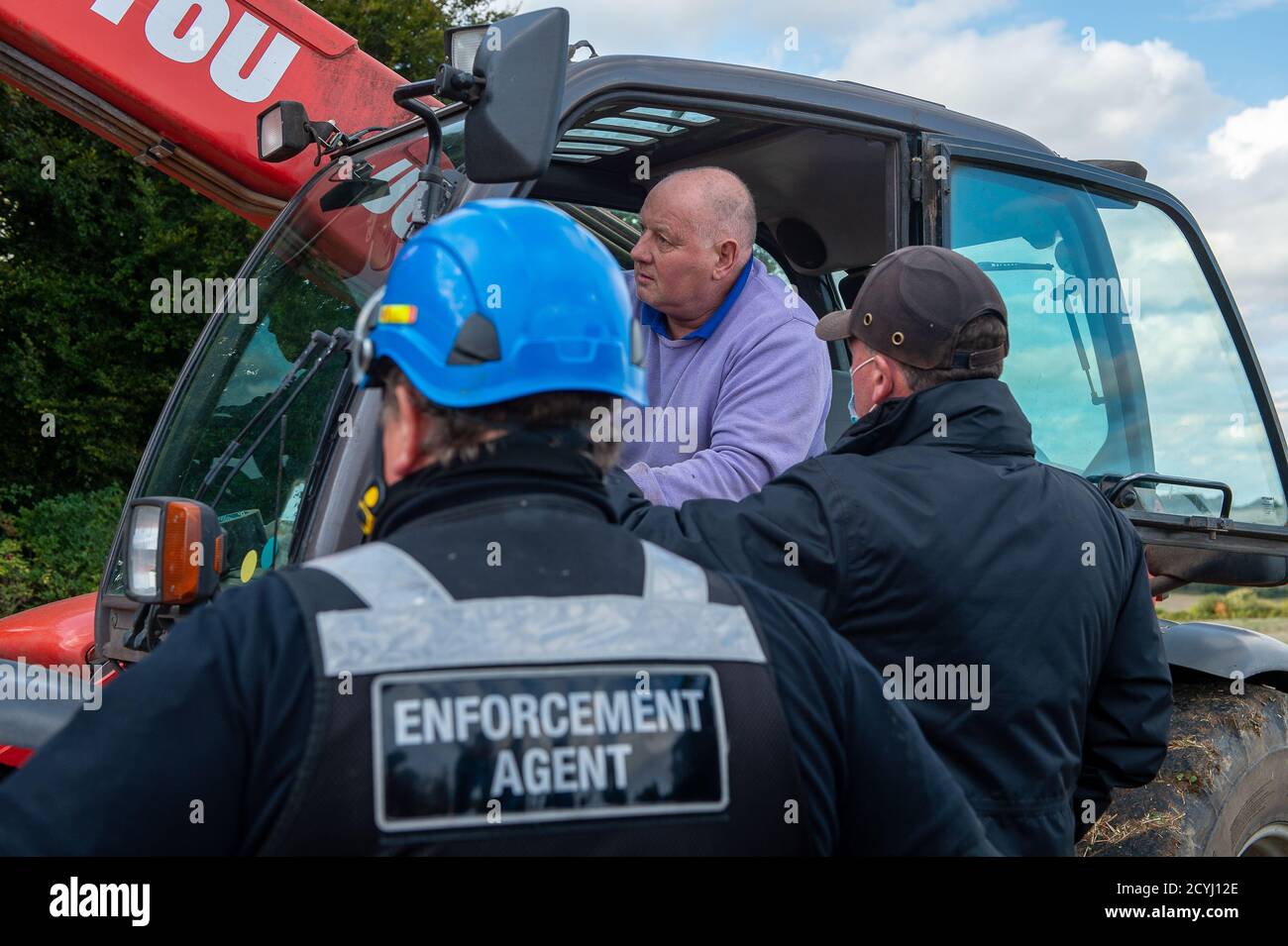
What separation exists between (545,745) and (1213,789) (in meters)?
2.80

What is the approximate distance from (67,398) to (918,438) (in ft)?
42.2

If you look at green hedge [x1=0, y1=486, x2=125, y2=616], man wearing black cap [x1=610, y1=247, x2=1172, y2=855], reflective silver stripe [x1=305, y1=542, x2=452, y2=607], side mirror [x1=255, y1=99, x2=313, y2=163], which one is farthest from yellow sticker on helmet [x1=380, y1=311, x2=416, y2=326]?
green hedge [x1=0, y1=486, x2=125, y2=616]

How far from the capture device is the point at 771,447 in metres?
2.98

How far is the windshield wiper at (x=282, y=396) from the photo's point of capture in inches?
115

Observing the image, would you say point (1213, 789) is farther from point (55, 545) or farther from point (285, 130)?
point (55, 545)

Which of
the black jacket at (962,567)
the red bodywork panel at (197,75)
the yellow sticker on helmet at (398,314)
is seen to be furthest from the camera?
the red bodywork panel at (197,75)

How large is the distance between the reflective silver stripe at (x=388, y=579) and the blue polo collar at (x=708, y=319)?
206 centimetres

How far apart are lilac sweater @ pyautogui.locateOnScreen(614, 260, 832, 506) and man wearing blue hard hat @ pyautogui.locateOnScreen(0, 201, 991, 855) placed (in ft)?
4.23

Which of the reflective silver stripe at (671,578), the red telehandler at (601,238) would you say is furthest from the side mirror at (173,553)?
the reflective silver stripe at (671,578)

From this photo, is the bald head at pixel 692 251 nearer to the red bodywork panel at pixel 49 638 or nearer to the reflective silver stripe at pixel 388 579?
the red bodywork panel at pixel 49 638

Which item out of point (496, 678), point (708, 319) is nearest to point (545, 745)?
point (496, 678)

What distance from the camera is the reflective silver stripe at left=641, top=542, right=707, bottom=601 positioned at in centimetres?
141

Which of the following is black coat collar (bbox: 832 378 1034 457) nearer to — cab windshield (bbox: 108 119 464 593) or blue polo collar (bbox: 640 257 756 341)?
blue polo collar (bbox: 640 257 756 341)
